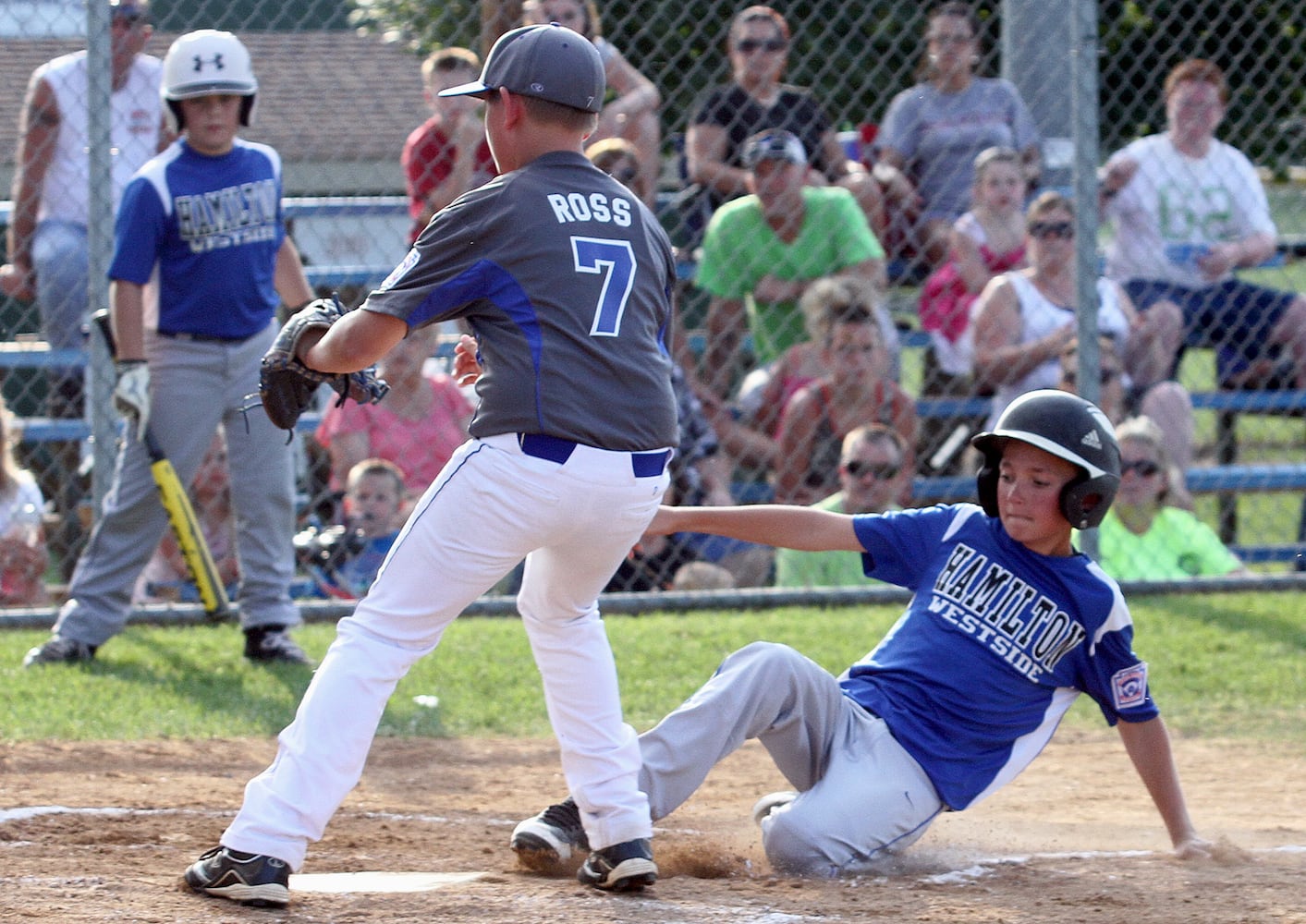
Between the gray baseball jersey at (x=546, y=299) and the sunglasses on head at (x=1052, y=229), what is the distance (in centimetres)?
441

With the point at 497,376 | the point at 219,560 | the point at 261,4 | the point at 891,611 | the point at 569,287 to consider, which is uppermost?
the point at 569,287

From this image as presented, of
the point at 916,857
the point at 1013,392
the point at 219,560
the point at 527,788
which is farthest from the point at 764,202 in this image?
the point at 916,857

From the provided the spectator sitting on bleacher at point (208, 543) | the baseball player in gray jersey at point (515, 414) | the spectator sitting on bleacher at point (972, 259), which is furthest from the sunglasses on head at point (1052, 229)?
the baseball player in gray jersey at point (515, 414)

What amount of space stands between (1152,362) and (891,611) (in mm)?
1957

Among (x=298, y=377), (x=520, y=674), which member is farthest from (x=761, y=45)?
(x=298, y=377)

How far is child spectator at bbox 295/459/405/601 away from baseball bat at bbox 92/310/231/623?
0.58m

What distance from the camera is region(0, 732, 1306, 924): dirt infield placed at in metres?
3.16

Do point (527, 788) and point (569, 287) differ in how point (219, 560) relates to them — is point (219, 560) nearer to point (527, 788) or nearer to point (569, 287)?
point (527, 788)

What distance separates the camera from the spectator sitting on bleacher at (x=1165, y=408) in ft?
24.1

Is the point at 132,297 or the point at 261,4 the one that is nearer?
the point at 132,297

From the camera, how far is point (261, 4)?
709 centimetres

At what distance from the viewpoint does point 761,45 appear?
7527 millimetres

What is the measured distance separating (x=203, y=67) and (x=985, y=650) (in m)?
3.44

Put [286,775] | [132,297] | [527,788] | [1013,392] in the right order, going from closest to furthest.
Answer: [286,775], [527,788], [132,297], [1013,392]
